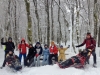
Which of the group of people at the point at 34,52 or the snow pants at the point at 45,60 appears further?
the snow pants at the point at 45,60

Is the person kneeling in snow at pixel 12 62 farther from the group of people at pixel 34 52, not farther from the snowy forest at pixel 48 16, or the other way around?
the snowy forest at pixel 48 16

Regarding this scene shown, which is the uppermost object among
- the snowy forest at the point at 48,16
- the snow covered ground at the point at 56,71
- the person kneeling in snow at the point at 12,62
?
the snowy forest at the point at 48,16

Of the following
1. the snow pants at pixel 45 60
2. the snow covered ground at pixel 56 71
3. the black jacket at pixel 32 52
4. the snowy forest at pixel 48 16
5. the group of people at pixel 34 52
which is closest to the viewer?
the snow covered ground at pixel 56 71

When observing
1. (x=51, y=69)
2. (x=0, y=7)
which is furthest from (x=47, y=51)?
(x=0, y=7)

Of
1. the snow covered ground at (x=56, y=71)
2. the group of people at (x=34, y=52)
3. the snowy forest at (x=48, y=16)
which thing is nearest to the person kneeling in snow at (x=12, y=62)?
the snow covered ground at (x=56, y=71)

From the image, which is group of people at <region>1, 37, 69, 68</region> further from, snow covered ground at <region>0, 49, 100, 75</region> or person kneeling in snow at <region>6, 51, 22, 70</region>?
snow covered ground at <region>0, 49, 100, 75</region>

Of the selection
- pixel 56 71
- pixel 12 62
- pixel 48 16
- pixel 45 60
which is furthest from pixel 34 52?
pixel 48 16

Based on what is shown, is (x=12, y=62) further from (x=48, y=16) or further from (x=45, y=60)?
(x=48, y=16)

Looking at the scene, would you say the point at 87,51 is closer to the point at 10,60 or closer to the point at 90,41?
the point at 90,41

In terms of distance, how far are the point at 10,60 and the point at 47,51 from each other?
279cm

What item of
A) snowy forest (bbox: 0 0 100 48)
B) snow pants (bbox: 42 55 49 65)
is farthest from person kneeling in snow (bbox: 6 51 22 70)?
snowy forest (bbox: 0 0 100 48)

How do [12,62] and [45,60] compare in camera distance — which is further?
[45,60]

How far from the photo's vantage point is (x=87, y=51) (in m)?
11.2

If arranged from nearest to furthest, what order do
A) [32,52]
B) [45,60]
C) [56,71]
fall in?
1. [56,71]
2. [32,52]
3. [45,60]
